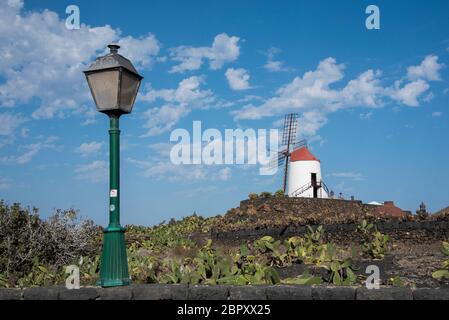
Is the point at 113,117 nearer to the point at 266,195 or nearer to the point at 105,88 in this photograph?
the point at 105,88

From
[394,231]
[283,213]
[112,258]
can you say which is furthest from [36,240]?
[283,213]

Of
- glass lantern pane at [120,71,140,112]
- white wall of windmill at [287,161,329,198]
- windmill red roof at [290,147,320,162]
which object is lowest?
glass lantern pane at [120,71,140,112]

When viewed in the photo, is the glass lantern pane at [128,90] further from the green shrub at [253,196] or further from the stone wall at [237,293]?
the green shrub at [253,196]

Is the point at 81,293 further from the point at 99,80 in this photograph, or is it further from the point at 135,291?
the point at 99,80

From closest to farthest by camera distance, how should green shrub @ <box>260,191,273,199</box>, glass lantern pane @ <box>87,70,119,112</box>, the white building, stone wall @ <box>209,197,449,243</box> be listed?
glass lantern pane @ <box>87,70,119,112</box> → stone wall @ <box>209,197,449,243</box> → green shrub @ <box>260,191,273,199</box> → the white building

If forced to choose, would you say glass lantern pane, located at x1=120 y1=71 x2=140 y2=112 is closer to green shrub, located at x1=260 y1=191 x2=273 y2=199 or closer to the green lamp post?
the green lamp post

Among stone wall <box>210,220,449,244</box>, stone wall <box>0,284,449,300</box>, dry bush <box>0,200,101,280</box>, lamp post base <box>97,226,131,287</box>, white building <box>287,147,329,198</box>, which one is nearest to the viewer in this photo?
stone wall <box>0,284,449,300</box>

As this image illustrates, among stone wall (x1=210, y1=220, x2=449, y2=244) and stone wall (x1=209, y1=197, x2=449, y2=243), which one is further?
stone wall (x1=209, y1=197, x2=449, y2=243)

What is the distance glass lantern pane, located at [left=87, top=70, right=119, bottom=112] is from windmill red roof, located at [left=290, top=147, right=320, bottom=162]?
31.4 metres

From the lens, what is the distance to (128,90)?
19.9 ft

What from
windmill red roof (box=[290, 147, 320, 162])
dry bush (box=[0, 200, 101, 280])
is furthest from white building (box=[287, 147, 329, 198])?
dry bush (box=[0, 200, 101, 280])

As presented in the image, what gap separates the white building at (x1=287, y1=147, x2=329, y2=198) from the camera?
1420 inches

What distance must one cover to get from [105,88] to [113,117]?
0.34 metres
